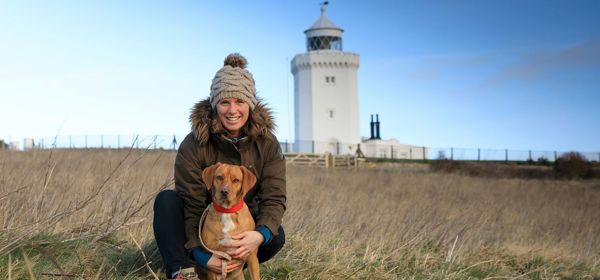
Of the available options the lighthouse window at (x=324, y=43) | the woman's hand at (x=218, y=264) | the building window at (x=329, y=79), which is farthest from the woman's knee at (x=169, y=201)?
the lighthouse window at (x=324, y=43)

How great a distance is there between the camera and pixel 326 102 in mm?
39906

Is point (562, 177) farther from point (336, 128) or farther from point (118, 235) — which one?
point (118, 235)

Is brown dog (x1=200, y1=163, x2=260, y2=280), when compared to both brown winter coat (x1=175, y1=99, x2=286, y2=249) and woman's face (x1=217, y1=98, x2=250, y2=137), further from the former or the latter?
woman's face (x1=217, y1=98, x2=250, y2=137)

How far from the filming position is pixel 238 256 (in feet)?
10.2

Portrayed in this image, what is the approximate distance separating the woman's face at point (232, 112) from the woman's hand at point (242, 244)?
2.14 ft

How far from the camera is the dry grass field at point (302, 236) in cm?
367

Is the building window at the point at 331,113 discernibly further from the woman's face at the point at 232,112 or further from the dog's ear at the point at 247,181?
the dog's ear at the point at 247,181

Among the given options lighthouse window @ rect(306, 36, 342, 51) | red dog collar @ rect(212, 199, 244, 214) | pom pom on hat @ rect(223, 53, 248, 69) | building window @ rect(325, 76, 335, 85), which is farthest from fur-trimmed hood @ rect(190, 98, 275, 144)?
lighthouse window @ rect(306, 36, 342, 51)

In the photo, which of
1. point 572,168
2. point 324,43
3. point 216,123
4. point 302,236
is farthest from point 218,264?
point 324,43

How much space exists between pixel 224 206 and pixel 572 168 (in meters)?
27.3

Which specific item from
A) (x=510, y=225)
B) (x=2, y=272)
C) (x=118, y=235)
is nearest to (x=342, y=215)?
(x=510, y=225)

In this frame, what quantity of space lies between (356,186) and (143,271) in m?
10.3

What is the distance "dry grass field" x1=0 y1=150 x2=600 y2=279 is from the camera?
3.67 m

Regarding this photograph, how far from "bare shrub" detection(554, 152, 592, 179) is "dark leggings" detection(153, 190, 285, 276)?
87.0ft
